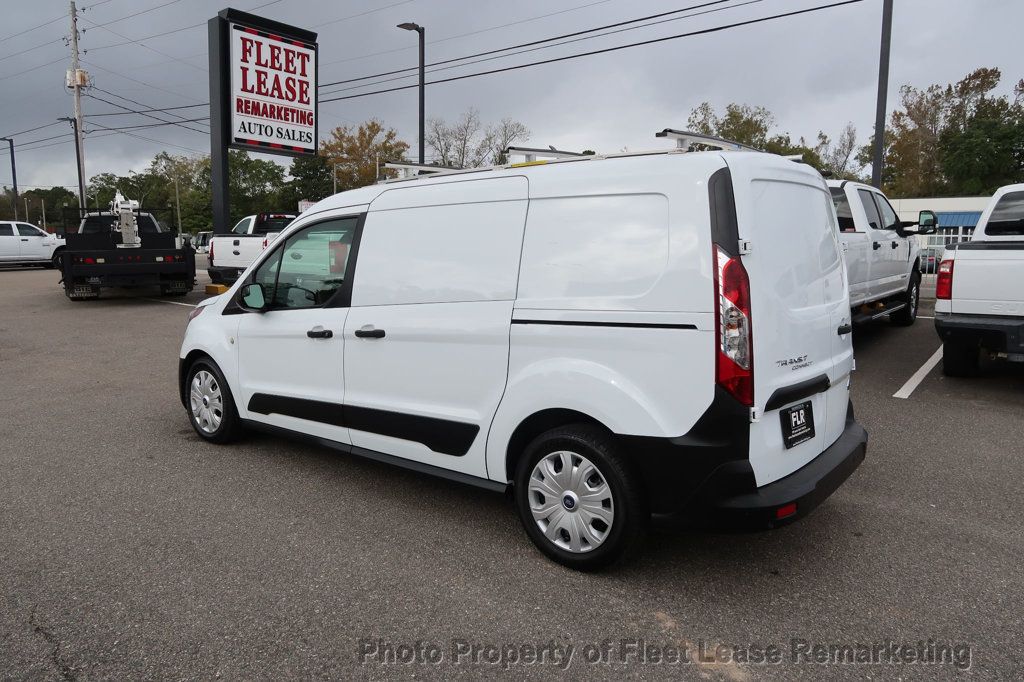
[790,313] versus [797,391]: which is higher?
[790,313]

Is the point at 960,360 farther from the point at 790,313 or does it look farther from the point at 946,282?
the point at 790,313

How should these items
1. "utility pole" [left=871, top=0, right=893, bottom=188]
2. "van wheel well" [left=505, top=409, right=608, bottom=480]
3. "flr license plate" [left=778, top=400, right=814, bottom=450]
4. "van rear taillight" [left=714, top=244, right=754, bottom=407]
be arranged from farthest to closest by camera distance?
"utility pole" [left=871, top=0, right=893, bottom=188] → "van wheel well" [left=505, top=409, right=608, bottom=480] → "flr license plate" [left=778, top=400, right=814, bottom=450] → "van rear taillight" [left=714, top=244, right=754, bottom=407]

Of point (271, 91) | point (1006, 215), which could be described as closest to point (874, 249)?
point (1006, 215)

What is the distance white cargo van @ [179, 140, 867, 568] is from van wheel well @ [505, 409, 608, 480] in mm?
13

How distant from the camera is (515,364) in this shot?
3488mm

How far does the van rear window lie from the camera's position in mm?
7668

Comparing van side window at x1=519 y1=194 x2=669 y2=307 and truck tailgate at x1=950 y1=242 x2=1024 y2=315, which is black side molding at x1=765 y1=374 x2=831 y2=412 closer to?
van side window at x1=519 y1=194 x2=669 y2=307

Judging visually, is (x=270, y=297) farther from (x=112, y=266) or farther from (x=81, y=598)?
(x=112, y=266)

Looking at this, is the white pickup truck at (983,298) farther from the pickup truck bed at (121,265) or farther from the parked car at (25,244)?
the parked car at (25,244)

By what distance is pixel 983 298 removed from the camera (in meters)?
6.56

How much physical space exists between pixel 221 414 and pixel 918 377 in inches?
267

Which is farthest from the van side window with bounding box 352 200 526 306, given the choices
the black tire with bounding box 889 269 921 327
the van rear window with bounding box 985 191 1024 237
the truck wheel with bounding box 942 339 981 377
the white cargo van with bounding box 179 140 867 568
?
the black tire with bounding box 889 269 921 327

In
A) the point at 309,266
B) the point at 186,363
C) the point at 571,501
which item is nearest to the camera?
the point at 571,501

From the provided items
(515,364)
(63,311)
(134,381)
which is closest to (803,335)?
(515,364)
